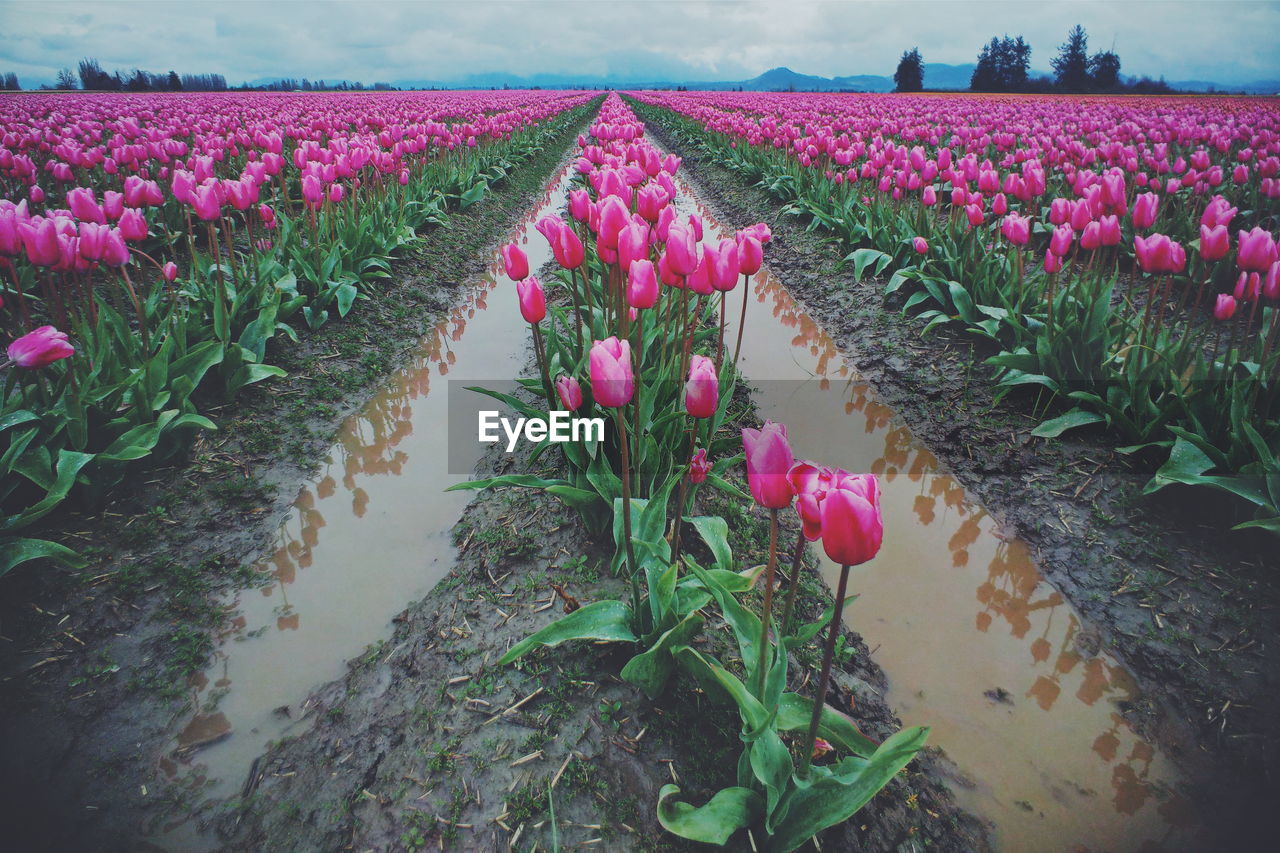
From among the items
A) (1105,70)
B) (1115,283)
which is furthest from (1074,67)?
(1115,283)

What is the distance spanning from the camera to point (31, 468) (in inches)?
106

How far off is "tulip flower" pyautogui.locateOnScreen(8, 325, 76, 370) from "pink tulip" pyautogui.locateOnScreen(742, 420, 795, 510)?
111 inches

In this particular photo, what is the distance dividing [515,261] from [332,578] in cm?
163

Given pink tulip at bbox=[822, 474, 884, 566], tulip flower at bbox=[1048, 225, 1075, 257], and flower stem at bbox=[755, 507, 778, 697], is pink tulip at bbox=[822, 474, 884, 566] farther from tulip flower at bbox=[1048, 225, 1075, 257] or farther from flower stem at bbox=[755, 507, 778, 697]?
tulip flower at bbox=[1048, 225, 1075, 257]

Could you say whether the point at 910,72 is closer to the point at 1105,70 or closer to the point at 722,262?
the point at 1105,70

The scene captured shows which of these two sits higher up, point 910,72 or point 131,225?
point 910,72

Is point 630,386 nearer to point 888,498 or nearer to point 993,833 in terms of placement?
point 993,833

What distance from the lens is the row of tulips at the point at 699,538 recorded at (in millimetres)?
1372

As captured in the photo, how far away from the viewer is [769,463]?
1347 millimetres

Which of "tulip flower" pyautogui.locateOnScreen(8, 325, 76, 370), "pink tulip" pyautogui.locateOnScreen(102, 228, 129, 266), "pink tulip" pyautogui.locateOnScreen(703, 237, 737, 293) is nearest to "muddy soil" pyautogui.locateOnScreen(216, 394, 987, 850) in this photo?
"pink tulip" pyautogui.locateOnScreen(703, 237, 737, 293)

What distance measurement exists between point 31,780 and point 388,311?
4.50 meters

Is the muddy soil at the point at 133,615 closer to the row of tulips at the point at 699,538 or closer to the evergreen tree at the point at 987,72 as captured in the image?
the row of tulips at the point at 699,538

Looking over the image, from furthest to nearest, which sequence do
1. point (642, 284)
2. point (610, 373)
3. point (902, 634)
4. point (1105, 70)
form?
point (1105, 70), point (902, 634), point (642, 284), point (610, 373)

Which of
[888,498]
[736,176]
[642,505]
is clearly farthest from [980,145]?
[642,505]
